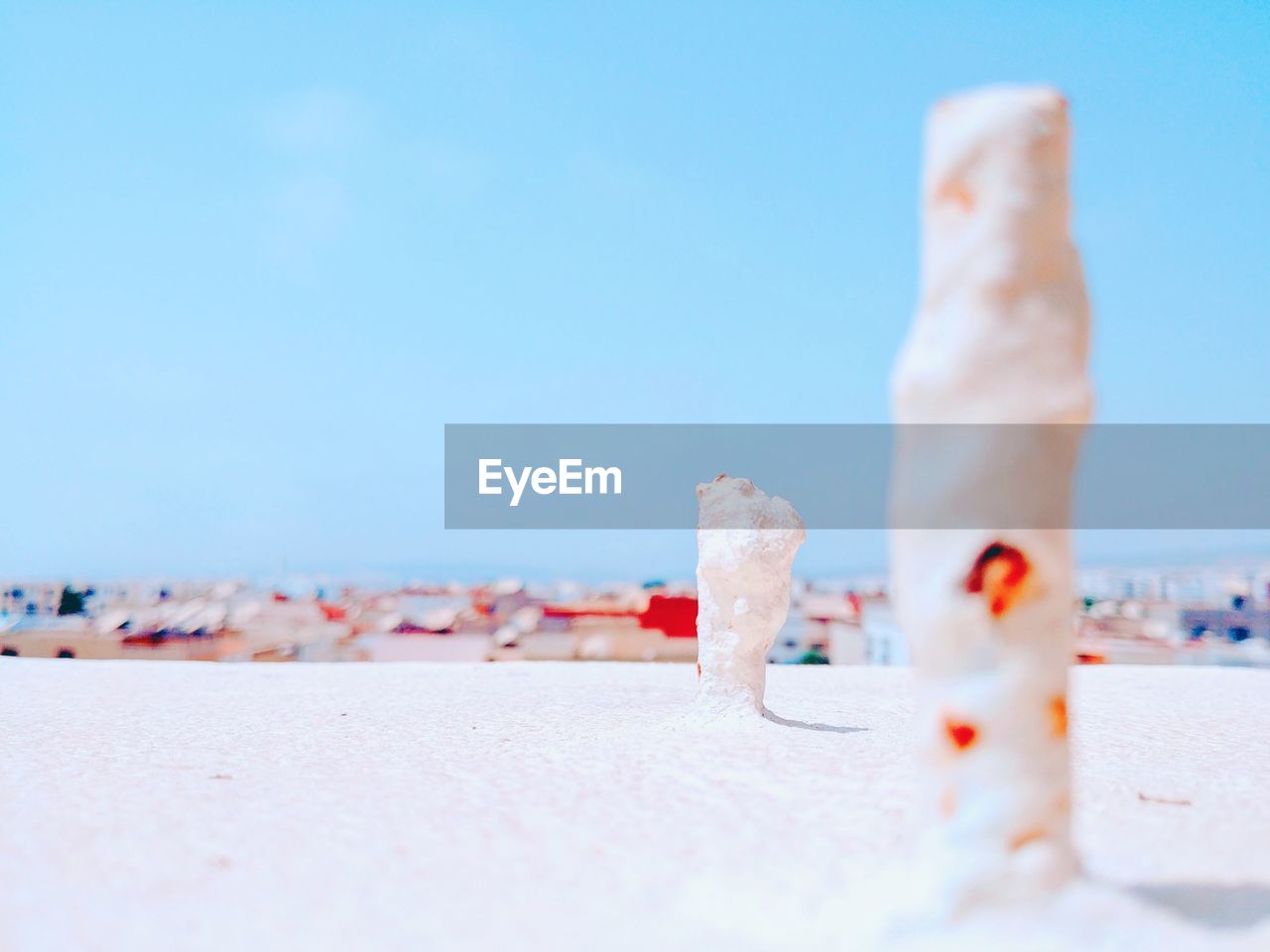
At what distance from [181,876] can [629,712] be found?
22.2 ft

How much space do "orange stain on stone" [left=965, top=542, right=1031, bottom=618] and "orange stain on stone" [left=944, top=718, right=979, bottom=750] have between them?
0.50 m

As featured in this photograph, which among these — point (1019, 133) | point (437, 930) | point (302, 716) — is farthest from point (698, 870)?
point (302, 716)

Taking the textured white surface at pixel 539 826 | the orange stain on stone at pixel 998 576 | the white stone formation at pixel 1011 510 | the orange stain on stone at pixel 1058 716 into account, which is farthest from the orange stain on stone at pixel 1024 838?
the orange stain on stone at pixel 998 576

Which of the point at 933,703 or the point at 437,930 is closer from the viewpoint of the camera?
the point at 933,703

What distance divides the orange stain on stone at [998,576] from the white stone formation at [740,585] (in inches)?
226

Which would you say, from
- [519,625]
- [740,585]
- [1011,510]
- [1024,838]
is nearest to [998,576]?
[1011,510]

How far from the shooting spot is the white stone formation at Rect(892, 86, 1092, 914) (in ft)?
15.1

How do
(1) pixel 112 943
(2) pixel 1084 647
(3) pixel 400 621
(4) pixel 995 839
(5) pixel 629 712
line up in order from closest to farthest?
(4) pixel 995 839 < (1) pixel 112 943 < (5) pixel 629 712 < (2) pixel 1084 647 < (3) pixel 400 621

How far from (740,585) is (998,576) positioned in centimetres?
→ 592

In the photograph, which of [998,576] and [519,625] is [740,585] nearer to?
[998,576]

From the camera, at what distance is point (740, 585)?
34.4 feet

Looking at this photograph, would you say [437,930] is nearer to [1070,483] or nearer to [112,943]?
[112,943]

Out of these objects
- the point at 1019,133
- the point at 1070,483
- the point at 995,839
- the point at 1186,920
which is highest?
the point at 1019,133

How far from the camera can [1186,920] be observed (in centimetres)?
474
